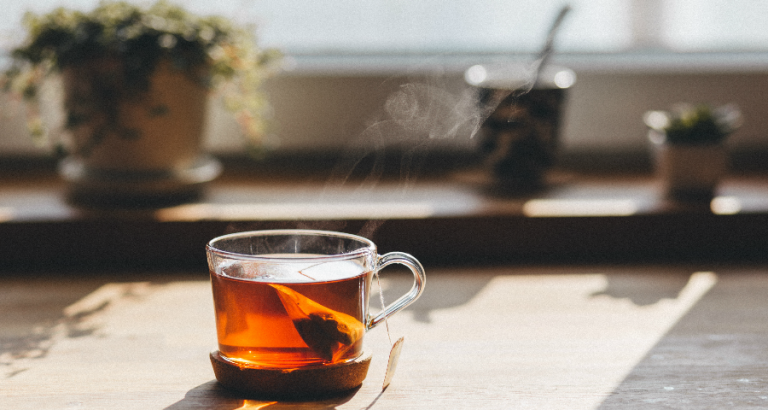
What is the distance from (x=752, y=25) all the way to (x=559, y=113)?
2.30 ft

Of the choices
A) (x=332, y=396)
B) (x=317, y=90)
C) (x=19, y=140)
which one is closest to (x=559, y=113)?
(x=317, y=90)

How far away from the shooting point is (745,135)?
1.63 meters

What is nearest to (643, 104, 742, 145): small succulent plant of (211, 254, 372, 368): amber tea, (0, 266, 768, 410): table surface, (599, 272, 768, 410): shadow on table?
(0, 266, 768, 410): table surface

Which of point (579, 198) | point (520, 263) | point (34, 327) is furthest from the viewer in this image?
point (579, 198)

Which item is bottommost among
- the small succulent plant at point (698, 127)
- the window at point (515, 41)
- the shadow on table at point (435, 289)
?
the shadow on table at point (435, 289)

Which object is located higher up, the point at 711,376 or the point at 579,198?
the point at 579,198

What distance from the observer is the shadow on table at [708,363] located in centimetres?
63

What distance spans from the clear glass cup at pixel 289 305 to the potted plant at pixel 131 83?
58 cm

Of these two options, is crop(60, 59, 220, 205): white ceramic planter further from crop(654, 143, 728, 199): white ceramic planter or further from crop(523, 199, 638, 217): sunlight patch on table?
crop(654, 143, 728, 199): white ceramic planter

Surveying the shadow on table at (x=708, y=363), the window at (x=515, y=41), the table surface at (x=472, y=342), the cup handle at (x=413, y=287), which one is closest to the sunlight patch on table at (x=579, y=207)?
the table surface at (x=472, y=342)

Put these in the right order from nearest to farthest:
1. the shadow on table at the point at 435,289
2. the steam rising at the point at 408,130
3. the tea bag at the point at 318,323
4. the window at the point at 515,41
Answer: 1. the tea bag at the point at 318,323
2. the shadow on table at the point at 435,289
3. the steam rising at the point at 408,130
4. the window at the point at 515,41

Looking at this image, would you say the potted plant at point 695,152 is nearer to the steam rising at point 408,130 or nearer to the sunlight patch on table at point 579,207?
the sunlight patch on table at point 579,207

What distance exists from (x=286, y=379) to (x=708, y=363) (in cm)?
40

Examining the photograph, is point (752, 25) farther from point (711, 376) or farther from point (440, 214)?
point (711, 376)
